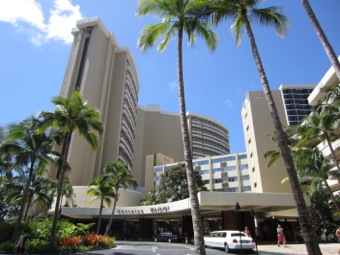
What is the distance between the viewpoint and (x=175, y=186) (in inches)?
2232

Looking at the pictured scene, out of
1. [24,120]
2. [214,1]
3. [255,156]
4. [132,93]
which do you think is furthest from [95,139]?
[132,93]

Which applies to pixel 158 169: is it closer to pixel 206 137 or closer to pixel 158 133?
pixel 158 133

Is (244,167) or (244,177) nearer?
(244,177)

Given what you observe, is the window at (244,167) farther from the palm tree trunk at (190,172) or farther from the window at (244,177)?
the palm tree trunk at (190,172)

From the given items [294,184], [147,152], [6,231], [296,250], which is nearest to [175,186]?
[296,250]

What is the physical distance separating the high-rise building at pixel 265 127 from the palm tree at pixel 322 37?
3455 centimetres

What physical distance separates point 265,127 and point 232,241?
130 feet

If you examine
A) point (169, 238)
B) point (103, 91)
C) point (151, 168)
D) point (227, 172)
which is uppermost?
point (103, 91)

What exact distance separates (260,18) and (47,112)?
16667mm

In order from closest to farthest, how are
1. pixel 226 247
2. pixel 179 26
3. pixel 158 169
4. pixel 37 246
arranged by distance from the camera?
pixel 179 26, pixel 37 246, pixel 226 247, pixel 158 169

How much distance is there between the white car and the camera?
780 inches

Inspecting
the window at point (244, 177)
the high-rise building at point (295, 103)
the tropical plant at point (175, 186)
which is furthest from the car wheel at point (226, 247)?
the window at point (244, 177)

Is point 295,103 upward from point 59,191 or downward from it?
upward

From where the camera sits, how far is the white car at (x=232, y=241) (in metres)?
19.8
